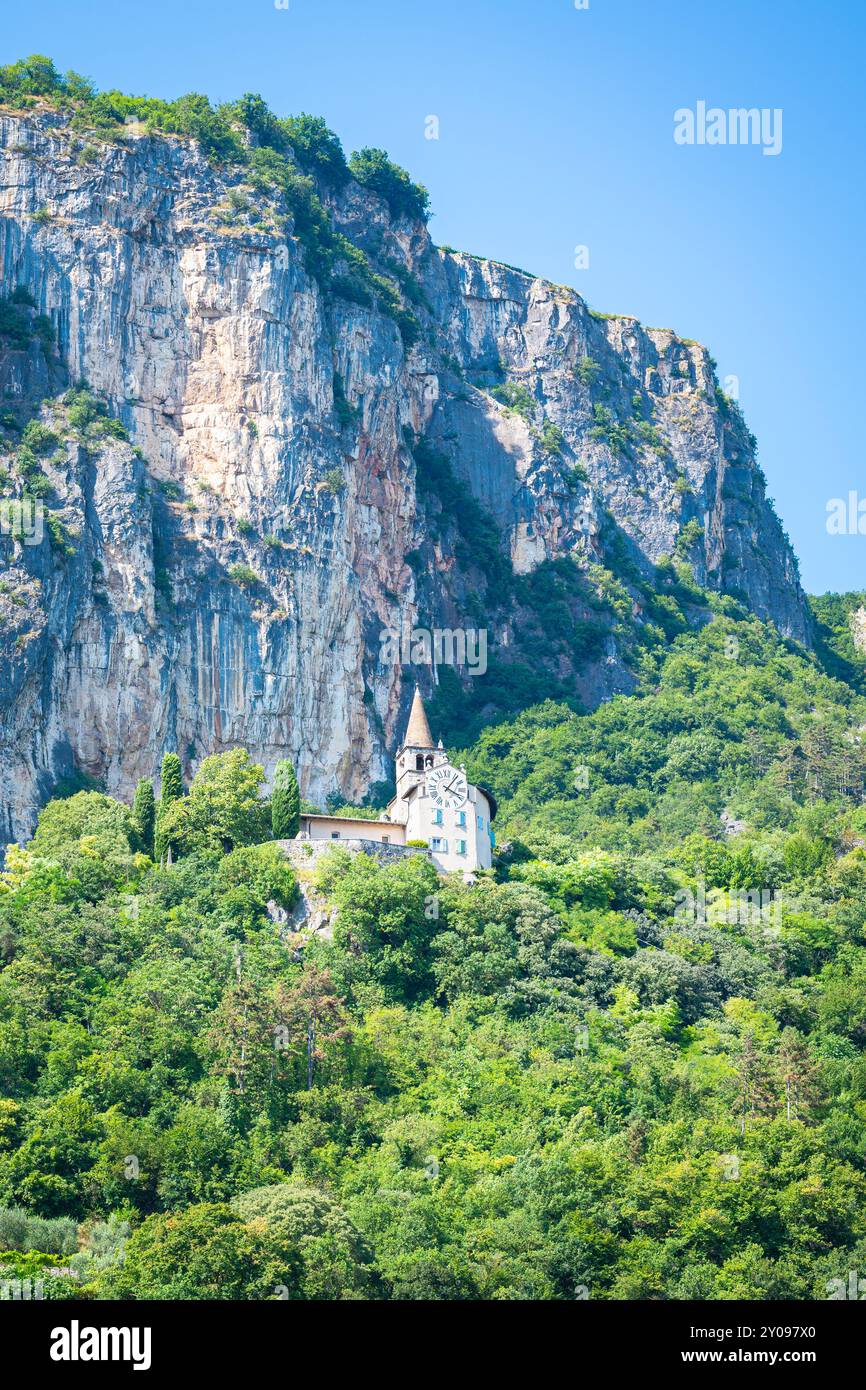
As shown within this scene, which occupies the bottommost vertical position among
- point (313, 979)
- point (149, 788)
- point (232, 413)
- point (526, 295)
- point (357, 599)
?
point (313, 979)

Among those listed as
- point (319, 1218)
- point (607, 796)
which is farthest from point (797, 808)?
point (319, 1218)

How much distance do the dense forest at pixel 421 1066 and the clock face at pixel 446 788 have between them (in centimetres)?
302

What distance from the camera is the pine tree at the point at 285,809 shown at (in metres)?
71.4

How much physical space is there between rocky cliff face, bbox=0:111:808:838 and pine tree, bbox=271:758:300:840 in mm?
11277

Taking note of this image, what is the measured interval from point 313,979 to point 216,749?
97.1 feet

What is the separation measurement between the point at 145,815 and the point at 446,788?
397 inches

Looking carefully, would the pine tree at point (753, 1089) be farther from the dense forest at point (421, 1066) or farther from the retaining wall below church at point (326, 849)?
the retaining wall below church at point (326, 849)

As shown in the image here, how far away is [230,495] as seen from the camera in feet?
309
